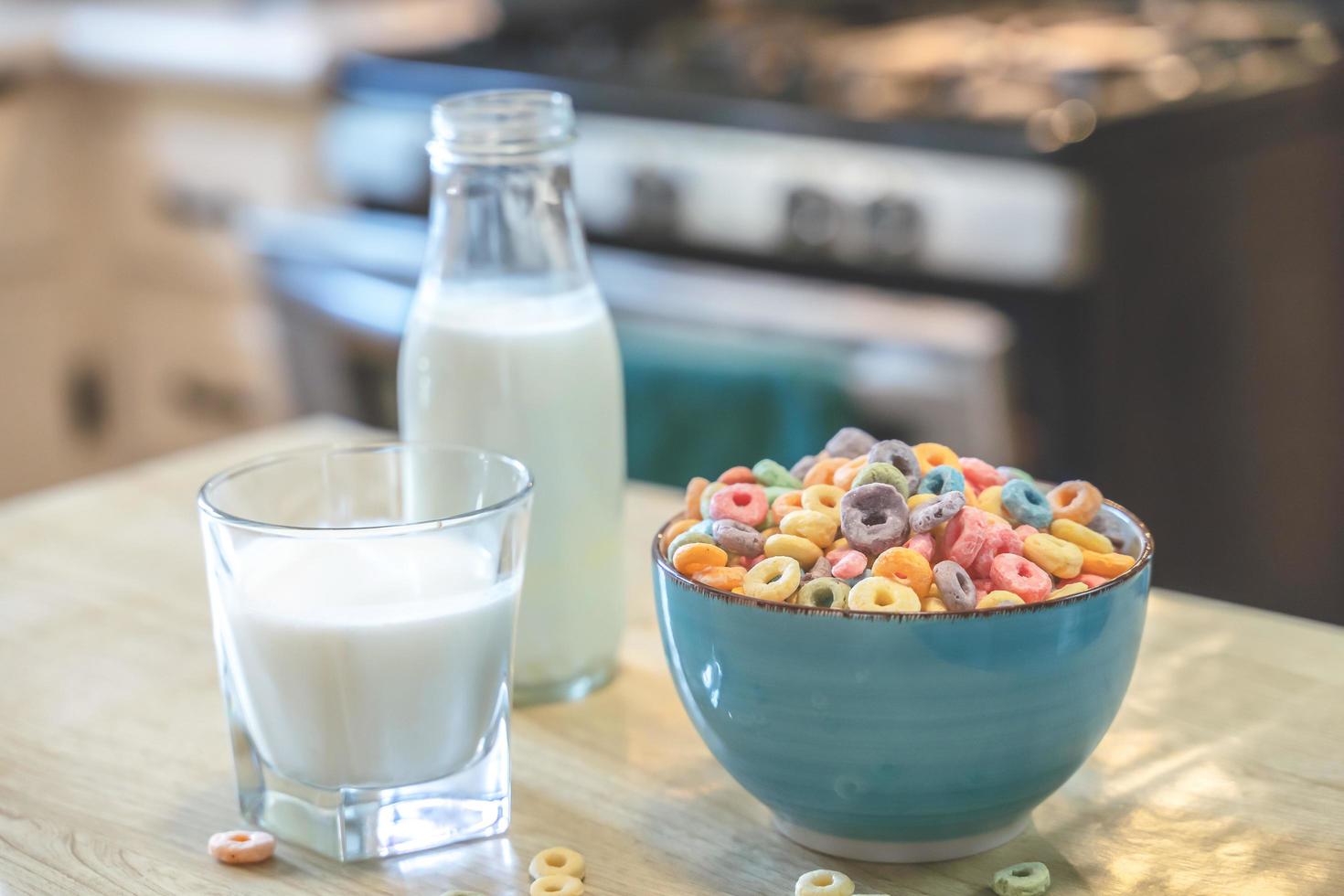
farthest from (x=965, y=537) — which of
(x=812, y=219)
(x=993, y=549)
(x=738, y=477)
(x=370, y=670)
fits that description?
(x=812, y=219)

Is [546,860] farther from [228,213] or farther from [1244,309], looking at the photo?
[228,213]

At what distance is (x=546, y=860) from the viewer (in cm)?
60

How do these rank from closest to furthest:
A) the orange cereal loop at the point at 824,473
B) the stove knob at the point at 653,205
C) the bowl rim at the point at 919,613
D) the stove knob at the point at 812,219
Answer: the bowl rim at the point at 919,613 → the orange cereal loop at the point at 824,473 → the stove knob at the point at 812,219 → the stove knob at the point at 653,205

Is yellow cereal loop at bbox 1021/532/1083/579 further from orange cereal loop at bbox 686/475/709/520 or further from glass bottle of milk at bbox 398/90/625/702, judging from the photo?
glass bottle of milk at bbox 398/90/625/702

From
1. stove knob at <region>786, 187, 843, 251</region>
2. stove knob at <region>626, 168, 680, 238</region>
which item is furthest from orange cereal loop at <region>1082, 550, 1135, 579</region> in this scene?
stove knob at <region>626, 168, 680, 238</region>

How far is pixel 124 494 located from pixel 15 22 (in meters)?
1.77

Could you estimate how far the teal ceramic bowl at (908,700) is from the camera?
534 mm

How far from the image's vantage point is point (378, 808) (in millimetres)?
613

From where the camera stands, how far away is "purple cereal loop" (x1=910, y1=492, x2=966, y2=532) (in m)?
0.56

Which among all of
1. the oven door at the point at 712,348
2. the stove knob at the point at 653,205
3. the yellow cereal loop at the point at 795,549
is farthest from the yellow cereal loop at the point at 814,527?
the stove knob at the point at 653,205

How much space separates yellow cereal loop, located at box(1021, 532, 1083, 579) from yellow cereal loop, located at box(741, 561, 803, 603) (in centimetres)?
9

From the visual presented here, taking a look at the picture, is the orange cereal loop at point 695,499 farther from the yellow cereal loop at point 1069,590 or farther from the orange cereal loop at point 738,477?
the yellow cereal loop at point 1069,590

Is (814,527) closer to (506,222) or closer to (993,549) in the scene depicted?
(993,549)

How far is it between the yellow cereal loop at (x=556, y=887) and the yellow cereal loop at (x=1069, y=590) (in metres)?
0.20
